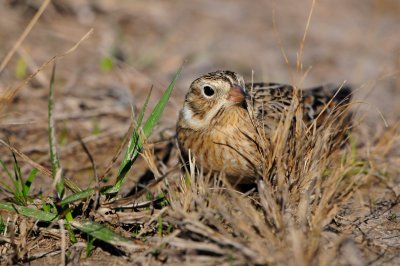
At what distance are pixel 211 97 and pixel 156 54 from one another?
3553 millimetres

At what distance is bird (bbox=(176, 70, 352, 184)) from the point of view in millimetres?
4309

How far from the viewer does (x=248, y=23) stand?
948cm

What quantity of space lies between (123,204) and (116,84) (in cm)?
324

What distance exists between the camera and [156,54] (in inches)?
313

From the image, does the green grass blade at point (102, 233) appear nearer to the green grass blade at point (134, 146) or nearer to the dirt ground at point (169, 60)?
the green grass blade at point (134, 146)

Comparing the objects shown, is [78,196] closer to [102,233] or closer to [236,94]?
[102,233]

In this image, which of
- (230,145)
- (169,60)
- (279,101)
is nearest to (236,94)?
(230,145)

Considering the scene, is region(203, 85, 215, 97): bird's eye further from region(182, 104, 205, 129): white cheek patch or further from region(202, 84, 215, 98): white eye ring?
region(182, 104, 205, 129): white cheek patch

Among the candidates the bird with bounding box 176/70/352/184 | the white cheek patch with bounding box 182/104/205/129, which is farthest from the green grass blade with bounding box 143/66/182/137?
the white cheek patch with bounding box 182/104/205/129

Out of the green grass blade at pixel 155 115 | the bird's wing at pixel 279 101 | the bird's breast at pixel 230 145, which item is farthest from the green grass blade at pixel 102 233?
the bird's wing at pixel 279 101

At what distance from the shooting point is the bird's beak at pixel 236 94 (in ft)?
14.0

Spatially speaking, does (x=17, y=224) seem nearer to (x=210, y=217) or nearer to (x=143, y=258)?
(x=143, y=258)

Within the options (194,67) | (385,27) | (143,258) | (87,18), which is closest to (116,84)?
(194,67)

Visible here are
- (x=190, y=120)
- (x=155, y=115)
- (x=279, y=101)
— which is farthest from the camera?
(x=279, y=101)
